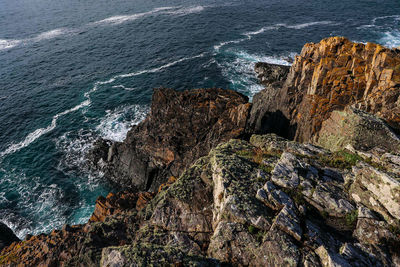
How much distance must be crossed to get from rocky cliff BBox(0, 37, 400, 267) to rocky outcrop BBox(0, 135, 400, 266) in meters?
0.06

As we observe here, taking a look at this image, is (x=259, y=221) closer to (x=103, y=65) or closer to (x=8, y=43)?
(x=103, y=65)

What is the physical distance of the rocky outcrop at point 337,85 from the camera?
2061 centimetres

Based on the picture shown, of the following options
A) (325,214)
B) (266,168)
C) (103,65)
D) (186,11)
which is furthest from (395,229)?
(186,11)

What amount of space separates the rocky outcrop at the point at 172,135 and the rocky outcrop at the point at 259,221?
1334 cm

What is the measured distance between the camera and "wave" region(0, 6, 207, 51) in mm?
87119

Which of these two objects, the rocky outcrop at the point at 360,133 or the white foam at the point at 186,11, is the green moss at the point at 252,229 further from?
the white foam at the point at 186,11

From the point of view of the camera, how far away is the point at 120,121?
4909 cm

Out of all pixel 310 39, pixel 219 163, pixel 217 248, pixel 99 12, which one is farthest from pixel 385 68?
pixel 99 12

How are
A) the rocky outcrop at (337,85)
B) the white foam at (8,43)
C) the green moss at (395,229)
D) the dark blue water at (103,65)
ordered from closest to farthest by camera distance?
the green moss at (395,229) < the rocky outcrop at (337,85) < the dark blue water at (103,65) < the white foam at (8,43)

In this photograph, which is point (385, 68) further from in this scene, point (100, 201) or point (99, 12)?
point (99, 12)

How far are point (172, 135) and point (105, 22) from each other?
95164 mm

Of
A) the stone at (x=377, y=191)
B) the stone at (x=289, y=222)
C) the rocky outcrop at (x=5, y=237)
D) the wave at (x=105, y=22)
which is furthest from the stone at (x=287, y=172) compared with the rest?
the wave at (x=105, y=22)

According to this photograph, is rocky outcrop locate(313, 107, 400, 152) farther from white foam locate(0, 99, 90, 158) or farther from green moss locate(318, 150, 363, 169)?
white foam locate(0, 99, 90, 158)

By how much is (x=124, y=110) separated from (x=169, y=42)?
39.6 meters
